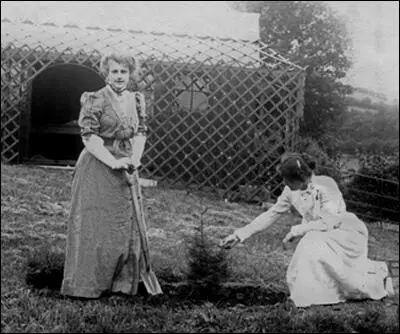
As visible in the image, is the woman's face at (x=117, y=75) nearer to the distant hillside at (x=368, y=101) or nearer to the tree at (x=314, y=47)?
the tree at (x=314, y=47)

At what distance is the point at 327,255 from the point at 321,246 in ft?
0.21

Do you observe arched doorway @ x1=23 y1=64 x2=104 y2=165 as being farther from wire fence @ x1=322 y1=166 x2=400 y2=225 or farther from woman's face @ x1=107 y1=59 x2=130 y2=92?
wire fence @ x1=322 y1=166 x2=400 y2=225

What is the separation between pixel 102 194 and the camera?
3.89 meters

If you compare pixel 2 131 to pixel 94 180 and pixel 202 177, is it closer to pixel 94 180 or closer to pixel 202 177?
pixel 202 177

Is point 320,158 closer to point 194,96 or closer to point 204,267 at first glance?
point 194,96

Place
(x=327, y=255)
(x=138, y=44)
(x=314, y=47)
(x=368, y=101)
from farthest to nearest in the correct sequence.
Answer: (x=138, y=44) < (x=368, y=101) < (x=314, y=47) < (x=327, y=255)

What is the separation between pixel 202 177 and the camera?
7227mm

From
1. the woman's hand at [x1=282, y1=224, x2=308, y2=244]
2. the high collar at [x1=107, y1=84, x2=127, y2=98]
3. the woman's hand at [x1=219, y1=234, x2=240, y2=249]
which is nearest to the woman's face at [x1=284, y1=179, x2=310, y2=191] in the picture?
the woman's hand at [x1=282, y1=224, x2=308, y2=244]

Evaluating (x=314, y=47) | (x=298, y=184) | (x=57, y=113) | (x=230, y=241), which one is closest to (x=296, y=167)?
(x=298, y=184)

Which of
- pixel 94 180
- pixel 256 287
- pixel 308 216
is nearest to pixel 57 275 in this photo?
pixel 94 180

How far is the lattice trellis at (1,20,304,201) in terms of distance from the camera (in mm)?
6957

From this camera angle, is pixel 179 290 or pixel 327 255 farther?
pixel 179 290

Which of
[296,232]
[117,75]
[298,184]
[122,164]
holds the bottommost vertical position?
[296,232]

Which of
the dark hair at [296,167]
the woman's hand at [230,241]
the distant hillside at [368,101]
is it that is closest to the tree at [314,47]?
the distant hillside at [368,101]
